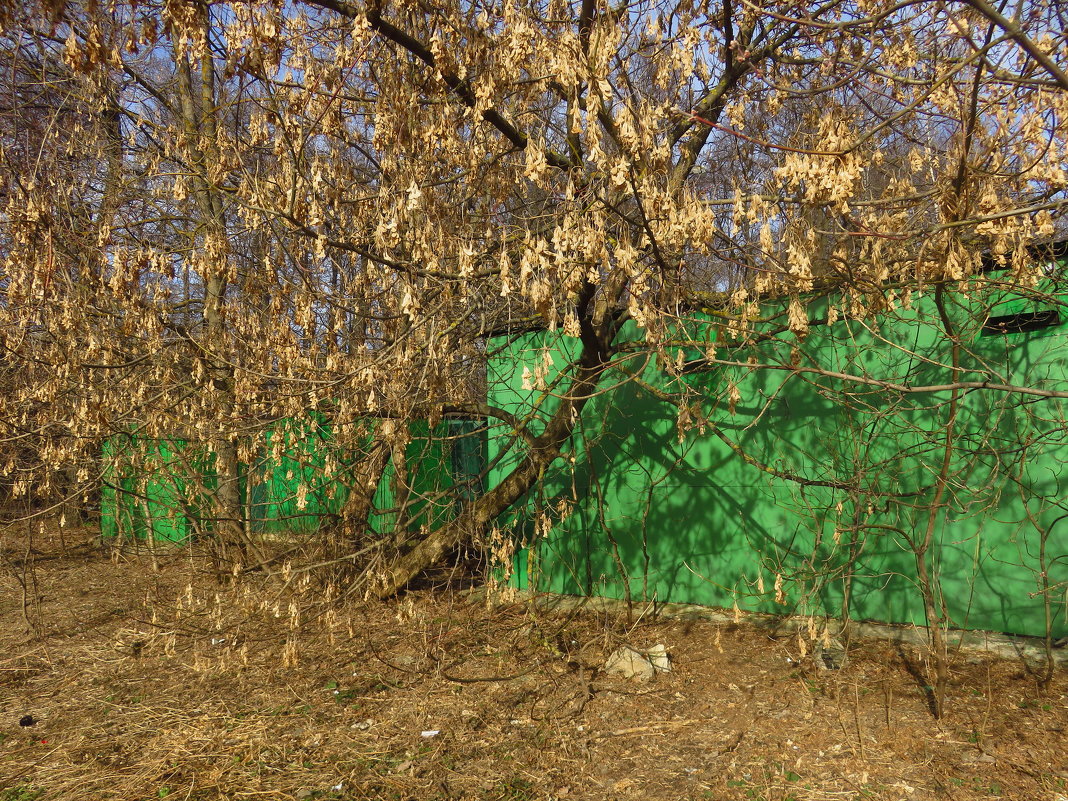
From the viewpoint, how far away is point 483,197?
18.2 feet

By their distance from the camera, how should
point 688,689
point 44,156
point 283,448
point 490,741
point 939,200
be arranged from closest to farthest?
point 939,200
point 490,741
point 688,689
point 283,448
point 44,156

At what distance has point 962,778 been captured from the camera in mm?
3604

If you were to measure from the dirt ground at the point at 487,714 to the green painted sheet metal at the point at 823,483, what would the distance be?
0.48 m

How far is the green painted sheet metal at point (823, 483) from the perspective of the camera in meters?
4.79

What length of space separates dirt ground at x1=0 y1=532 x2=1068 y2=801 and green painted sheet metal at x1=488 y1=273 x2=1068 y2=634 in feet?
1.57

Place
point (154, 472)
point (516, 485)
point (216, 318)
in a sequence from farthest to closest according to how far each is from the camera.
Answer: point (216, 318)
point (516, 485)
point (154, 472)

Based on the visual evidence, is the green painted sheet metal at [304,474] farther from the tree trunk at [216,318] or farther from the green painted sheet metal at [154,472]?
the tree trunk at [216,318]

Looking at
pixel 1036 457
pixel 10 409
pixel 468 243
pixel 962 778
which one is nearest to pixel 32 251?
pixel 10 409

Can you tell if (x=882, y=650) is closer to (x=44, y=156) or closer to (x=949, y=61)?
(x=949, y=61)

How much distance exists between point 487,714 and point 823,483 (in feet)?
8.31

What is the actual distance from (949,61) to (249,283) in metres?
4.88

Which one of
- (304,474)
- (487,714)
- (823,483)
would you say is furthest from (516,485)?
(823,483)

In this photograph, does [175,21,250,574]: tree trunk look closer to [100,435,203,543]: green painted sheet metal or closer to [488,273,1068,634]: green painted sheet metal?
[100,435,203,543]: green painted sheet metal

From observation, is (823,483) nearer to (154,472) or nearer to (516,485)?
(516,485)
